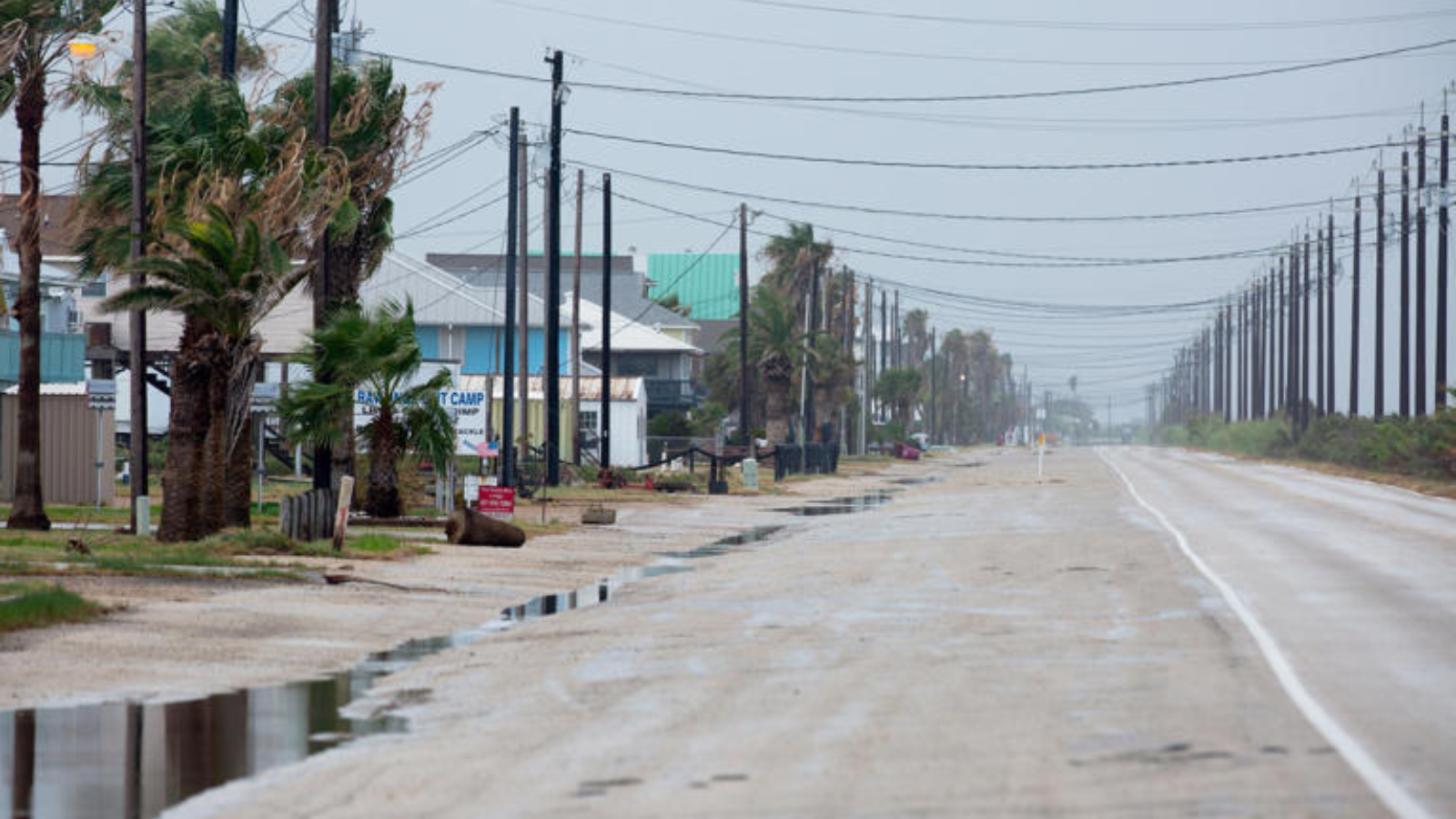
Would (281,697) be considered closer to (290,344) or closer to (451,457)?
(451,457)

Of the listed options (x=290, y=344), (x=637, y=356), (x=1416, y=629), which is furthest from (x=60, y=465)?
(x=637, y=356)

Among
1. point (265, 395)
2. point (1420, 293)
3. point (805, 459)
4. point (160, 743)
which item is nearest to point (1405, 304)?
point (1420, 293)

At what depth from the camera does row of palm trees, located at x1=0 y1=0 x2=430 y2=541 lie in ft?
85.0

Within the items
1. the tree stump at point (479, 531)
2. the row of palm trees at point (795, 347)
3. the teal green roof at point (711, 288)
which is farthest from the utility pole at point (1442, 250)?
the teal green roof at point (711, 288)

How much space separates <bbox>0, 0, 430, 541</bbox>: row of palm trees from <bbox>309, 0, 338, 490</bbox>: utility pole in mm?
243

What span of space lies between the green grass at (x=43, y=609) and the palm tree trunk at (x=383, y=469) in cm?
1475

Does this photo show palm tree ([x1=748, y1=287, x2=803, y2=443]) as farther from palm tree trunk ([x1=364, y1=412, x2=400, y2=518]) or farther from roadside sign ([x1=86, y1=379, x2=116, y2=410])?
palm tree trunk ([x1=364, y1=412, x2=400, y2=518])

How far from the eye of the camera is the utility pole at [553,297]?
1900 inches

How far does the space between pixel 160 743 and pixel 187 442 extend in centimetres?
1608

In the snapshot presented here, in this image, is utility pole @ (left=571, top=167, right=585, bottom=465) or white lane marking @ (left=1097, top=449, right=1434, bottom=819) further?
utility pole @ (left=571, top=167, right=585, bottom=465)

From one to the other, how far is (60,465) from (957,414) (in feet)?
546

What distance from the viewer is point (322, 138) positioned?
30203 mm

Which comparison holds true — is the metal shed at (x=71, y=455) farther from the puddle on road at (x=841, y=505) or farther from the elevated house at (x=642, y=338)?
the elevated house at (x=642, y=338)

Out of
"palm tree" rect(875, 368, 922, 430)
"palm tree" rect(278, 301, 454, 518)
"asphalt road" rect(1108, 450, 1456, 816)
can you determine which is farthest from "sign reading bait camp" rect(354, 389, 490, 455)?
"palm tree" rect(875, 368, 922, 430)
